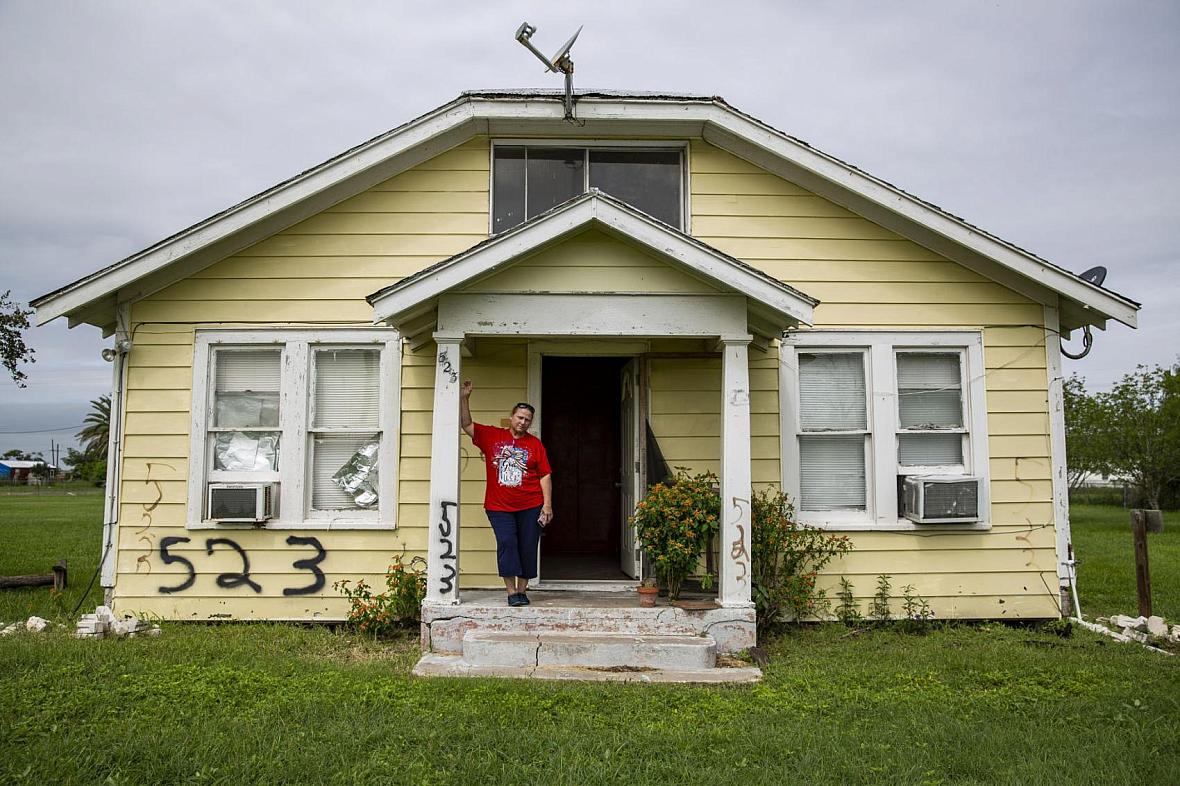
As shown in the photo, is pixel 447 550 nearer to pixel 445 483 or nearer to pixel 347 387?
pixel 445 483

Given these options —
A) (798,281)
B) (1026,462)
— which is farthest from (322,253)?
(1026,462)

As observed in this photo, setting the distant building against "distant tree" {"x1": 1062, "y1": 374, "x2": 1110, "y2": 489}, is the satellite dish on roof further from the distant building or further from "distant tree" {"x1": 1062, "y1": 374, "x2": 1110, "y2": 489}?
the distant building

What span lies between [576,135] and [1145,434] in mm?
23395

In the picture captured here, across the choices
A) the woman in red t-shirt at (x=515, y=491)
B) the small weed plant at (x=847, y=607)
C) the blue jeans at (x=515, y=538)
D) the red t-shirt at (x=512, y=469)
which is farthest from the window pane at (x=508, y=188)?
the small weed plant at (x=847, y=607)

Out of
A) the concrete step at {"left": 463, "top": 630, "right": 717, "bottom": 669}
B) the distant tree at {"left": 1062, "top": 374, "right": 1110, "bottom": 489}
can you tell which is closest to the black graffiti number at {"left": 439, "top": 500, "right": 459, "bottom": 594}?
the concrete step at {"left": 463, "top": 630, "right": 717, "bottom": 669}

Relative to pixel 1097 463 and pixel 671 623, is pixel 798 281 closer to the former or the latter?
pixel 671 623

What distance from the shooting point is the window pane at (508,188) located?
824 centimetres

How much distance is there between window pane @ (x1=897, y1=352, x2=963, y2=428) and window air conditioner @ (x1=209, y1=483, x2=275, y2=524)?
5.98 metres

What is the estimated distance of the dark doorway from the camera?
10656 mm

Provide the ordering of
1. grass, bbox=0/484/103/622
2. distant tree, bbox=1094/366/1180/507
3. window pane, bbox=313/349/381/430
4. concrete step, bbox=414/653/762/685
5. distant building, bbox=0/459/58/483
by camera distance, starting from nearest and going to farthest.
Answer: concrete step, bbox=414/653/762/685 < window pane, bbox=313/349/381/430 < grass, bbox=0/484/103/622 < distant tree, bbox=1094/366/1180/507 < distant building, bbox=0/459/58/483

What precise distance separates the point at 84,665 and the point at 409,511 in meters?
2.82

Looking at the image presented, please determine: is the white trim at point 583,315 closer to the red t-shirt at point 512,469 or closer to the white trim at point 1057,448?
the red t-shirt at point 512,469

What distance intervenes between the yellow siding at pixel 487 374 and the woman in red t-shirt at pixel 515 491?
1029 millimetres

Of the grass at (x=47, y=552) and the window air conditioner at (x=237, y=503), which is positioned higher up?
the window air conditioner at (x=237, y=503)
